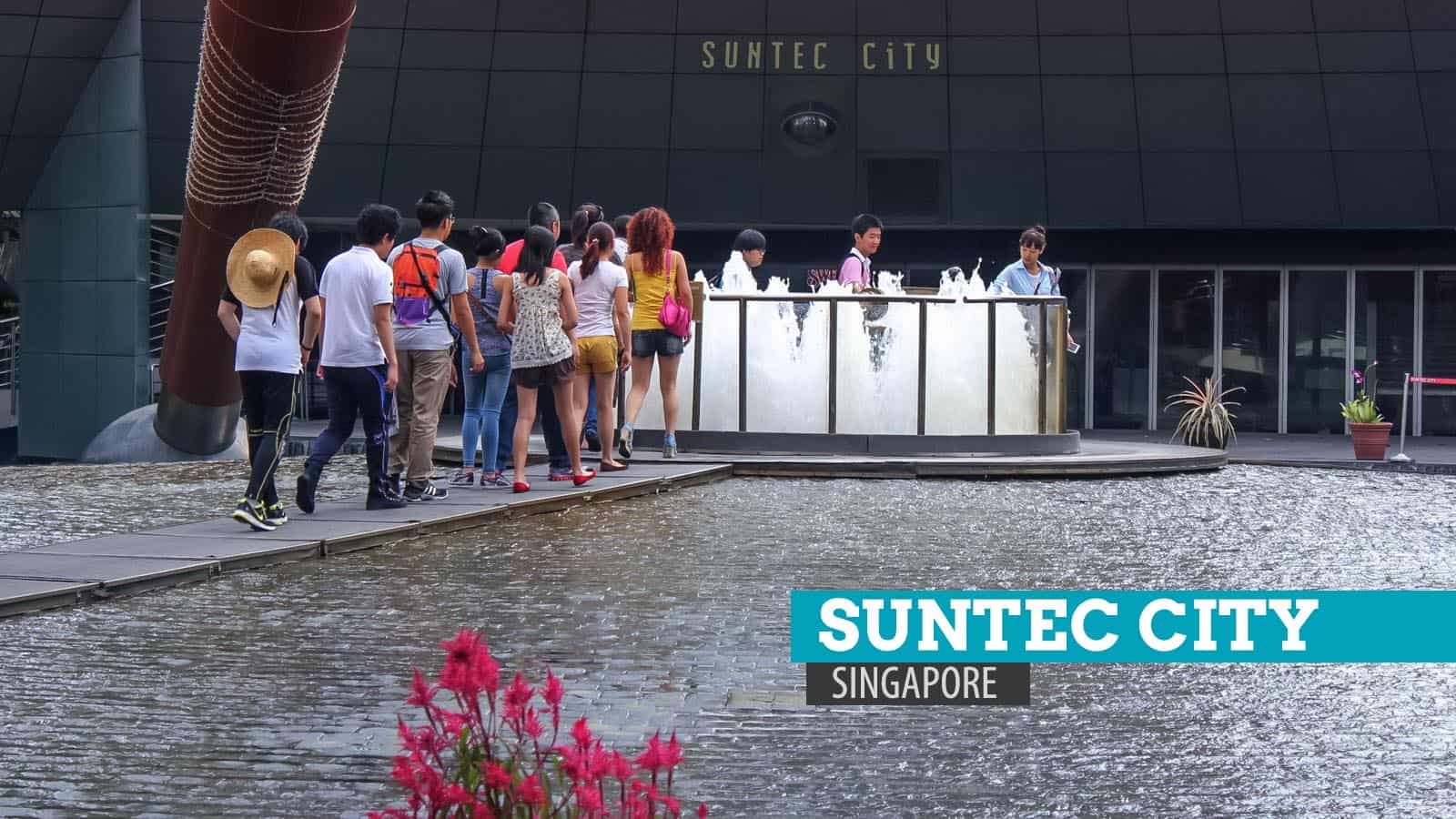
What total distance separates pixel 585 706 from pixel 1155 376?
72.6ft

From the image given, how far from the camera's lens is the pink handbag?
14156 mm

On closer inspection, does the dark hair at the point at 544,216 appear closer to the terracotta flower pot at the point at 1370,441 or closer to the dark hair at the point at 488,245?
the dark hair at the point at 488,245

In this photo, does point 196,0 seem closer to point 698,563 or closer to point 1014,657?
point 698,563

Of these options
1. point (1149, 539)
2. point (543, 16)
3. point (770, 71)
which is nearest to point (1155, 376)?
point (770, 71)

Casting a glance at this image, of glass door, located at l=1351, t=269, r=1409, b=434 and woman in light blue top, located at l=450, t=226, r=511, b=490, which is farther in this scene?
glass door, located at l=1351, t=269, r=1409, b=434

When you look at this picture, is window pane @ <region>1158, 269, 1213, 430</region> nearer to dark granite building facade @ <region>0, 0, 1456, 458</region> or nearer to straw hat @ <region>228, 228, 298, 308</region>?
dark granite building facade @ <region>0, 0, 1456, 458</region>

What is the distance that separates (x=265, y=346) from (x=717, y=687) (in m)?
4.78

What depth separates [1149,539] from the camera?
10766 millimetres

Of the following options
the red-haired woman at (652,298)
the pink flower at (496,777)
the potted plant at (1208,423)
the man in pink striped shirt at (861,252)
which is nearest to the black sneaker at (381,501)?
the red-haired woman at (652,298)

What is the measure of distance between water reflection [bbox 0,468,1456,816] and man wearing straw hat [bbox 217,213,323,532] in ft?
3.33

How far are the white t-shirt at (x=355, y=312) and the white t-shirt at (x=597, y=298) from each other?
8.01 ft

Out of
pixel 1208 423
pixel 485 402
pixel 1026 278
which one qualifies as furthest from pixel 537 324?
A: pixel 1208 423

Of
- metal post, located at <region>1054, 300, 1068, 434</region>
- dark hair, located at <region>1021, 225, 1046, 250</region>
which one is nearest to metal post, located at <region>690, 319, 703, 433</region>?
dark hair, located at <region>1021, 225, 1046, 250</region>

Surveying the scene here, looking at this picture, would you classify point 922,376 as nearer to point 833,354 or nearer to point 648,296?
point 833,354
